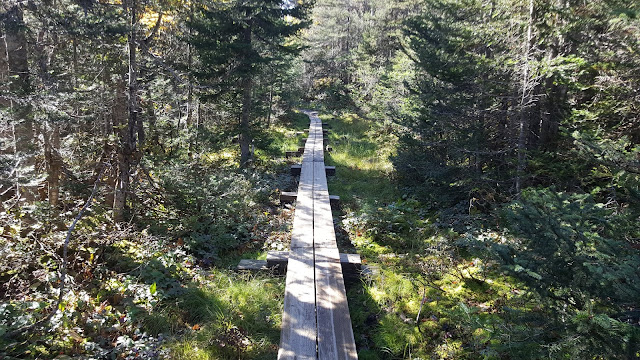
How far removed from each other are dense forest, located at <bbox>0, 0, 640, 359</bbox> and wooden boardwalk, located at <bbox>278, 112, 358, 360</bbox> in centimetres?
46

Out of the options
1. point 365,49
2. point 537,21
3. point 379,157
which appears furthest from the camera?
point 365,49

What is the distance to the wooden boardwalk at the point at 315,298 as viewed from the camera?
3803mm

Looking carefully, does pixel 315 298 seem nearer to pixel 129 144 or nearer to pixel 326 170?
pixel 129 144

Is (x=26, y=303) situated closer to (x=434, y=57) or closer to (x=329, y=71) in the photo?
(x=434, y=57)

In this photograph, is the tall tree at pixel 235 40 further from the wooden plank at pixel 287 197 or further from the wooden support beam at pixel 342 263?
the wooden support beam at pixel 342 263

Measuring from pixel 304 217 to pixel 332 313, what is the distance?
333 cm

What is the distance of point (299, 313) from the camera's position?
4348mm

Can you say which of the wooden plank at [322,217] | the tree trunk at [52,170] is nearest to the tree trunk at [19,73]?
the tree trunk at [52,170]

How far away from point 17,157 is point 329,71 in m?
41.1

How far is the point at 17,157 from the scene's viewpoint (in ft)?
17.8

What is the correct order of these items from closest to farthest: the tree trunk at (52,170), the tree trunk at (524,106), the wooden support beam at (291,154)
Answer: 1. the tree trunk at (52,170)
2. the tree trunk at (524,106)
3. the wooden support beam at (291,154)

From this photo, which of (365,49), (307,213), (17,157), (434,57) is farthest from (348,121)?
(17,157)

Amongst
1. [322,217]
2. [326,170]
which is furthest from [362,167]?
[322,217]

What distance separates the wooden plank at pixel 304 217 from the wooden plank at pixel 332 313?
59cm
